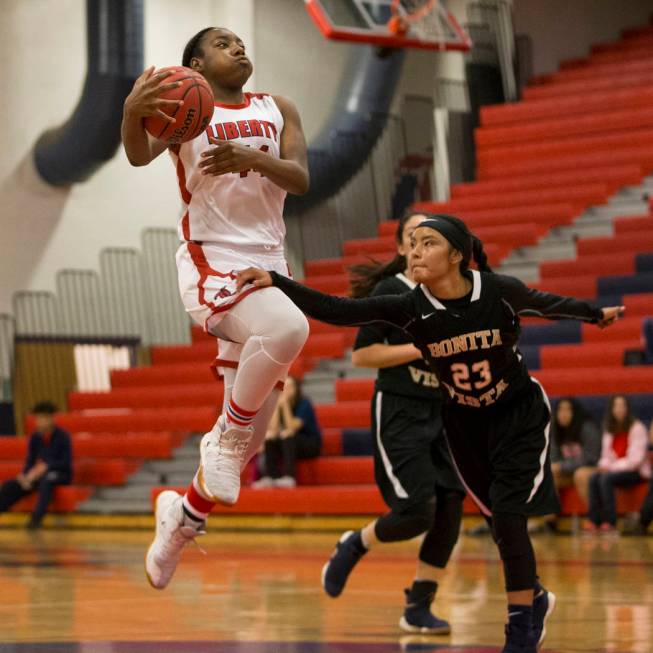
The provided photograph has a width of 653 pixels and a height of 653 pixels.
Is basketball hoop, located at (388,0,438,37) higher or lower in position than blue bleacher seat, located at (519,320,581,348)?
higher

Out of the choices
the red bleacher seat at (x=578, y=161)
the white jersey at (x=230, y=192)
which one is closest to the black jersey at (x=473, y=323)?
the white jersey at (x=230, y=192)

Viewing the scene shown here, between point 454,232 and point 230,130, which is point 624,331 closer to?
point 454,232

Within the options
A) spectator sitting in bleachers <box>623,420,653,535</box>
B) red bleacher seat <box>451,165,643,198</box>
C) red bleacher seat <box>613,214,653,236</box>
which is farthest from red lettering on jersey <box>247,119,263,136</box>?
red bleacher seat <box>451,165,643,198</box>

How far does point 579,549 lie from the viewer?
31.2 ft

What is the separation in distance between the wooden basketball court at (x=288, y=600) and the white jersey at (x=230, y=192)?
1458mm

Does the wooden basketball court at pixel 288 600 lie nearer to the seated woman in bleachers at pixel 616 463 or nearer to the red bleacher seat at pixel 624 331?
the seated woman in bleachers at pixel 616 463

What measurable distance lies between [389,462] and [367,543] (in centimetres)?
42

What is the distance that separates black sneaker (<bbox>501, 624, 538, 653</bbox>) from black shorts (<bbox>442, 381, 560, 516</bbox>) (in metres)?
0.40

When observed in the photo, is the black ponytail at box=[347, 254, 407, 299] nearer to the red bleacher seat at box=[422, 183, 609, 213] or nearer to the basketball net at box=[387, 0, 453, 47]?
the basketball net at box=[387, 0, 453, 47]

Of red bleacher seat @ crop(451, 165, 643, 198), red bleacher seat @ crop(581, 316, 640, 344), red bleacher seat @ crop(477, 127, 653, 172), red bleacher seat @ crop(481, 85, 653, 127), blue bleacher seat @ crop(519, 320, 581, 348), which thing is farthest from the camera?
red bleacher seat @ crop(481, 85, 653, 127)

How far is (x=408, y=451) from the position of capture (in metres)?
5.81

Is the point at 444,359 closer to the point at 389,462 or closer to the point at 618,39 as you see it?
the point at 389,462

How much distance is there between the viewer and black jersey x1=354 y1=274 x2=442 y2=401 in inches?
233

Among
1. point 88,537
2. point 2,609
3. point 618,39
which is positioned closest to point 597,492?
point 88,537
